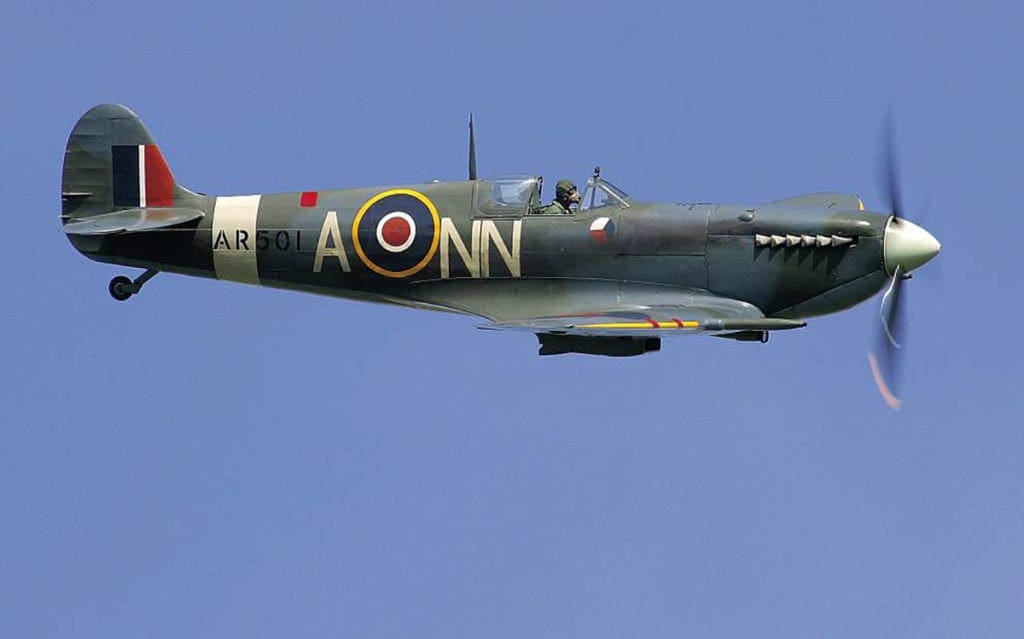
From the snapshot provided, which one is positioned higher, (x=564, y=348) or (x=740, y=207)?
(x=740, y=207)

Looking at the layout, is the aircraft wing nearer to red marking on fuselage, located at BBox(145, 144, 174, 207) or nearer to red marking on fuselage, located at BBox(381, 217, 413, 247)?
red marking on fuselage, located at BBox(381, 217, 413, 247)

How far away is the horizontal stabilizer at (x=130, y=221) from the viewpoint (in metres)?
24.3

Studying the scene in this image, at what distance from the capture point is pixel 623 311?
22.5 m

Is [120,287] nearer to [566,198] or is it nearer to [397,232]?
[397,232]

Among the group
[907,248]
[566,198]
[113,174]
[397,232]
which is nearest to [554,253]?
[566,198]

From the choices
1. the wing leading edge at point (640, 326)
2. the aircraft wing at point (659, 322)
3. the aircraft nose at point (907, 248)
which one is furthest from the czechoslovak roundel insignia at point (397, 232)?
the aircraft nose at point (907, 248)

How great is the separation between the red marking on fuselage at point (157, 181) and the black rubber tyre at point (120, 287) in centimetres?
92

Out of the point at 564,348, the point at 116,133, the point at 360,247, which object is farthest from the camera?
the point at 116,133

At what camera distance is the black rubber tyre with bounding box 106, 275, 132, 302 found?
24984 millimetres

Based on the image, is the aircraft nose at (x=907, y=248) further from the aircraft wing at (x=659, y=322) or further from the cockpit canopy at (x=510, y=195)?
the cockpit canopy at (x=510, y=195)

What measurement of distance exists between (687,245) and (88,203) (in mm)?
7170

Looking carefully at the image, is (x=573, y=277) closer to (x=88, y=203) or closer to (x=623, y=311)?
(x=623, y=311)

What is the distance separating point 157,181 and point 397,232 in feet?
10.8

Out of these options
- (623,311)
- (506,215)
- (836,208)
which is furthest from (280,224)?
(836,208)
